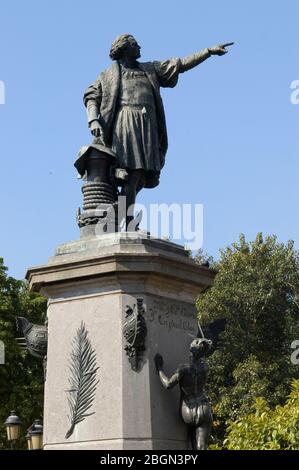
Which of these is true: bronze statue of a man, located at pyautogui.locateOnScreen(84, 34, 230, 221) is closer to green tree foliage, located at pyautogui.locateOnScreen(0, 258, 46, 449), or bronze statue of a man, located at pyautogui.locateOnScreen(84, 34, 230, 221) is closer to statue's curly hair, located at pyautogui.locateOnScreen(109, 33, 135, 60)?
statue's curly hair, located at pyautogui.locateOnScreen(109, 33, 135, 60)

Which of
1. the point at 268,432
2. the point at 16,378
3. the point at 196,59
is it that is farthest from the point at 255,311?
the point at 196,59

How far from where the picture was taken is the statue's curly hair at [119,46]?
456 inches

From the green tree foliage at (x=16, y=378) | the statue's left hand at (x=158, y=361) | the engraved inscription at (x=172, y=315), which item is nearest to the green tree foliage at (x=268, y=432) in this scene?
the engraved inscription at (x=172, y=315)

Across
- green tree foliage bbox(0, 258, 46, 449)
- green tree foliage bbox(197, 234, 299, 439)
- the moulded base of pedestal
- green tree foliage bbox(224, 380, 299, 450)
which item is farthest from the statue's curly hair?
green tree foliage bbox(197, 234, 299, 439)

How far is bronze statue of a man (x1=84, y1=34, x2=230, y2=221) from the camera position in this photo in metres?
11.1

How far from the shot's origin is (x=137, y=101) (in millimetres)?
A: 11305

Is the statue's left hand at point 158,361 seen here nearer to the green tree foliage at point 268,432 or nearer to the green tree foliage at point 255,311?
the green tree foliage at point 268,432

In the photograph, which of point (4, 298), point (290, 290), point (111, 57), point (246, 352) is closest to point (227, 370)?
point (246, 352)

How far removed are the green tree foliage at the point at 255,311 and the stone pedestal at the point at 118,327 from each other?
79.7 ft

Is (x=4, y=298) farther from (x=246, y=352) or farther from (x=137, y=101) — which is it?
(x=137, y=101)

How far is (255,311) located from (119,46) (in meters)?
25.7

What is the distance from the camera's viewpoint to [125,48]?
Answer: 11.6 metres

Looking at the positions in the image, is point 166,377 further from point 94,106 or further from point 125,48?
point 125,48

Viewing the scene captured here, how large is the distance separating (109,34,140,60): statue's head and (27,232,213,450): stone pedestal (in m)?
2.50
